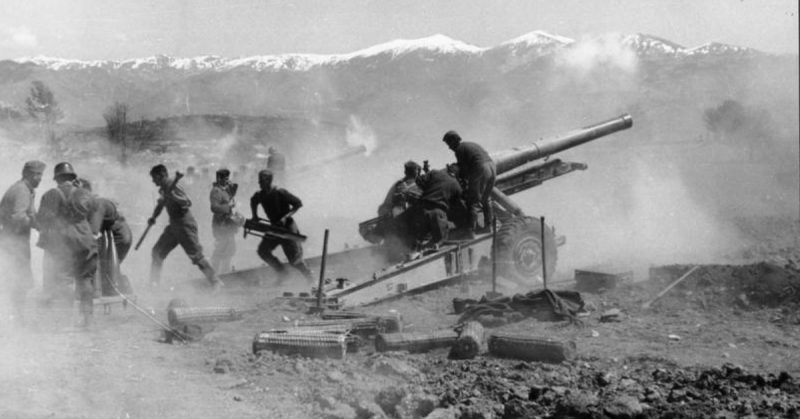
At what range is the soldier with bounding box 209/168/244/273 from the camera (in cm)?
1098

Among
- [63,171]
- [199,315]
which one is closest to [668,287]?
[199,315]

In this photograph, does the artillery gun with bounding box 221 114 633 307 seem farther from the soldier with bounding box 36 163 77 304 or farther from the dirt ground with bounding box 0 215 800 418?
the soldier with bounding box 36 163 77 304

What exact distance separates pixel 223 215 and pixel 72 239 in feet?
11.8

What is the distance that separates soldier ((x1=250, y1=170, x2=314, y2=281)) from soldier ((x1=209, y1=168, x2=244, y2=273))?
785 mm

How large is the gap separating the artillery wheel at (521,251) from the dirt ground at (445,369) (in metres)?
1.50

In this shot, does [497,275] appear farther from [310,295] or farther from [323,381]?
[323,381]

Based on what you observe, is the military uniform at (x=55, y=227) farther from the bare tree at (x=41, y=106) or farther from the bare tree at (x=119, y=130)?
the bare tree at (x=41, y=106)

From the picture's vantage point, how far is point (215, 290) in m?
9.81

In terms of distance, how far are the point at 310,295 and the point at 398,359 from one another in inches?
90.9

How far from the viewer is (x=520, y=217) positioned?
10219mm

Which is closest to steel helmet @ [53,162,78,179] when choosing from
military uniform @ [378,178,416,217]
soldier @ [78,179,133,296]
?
soldier @ [78,179,133,296]

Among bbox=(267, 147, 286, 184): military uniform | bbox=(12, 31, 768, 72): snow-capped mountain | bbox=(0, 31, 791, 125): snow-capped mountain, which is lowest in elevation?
bbox=(267, 147, 286, 184): military uniform

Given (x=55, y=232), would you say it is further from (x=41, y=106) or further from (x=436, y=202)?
(x=41, y=106)

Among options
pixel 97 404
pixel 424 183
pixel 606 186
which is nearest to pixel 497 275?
pixel 424 183
